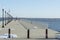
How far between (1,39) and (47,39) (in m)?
3.67

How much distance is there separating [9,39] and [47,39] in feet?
10.0

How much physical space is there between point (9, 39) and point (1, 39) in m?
0.62

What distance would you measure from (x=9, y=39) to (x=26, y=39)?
1379 mm

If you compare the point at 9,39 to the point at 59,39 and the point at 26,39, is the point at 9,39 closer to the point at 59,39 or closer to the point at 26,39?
the point at 26,39

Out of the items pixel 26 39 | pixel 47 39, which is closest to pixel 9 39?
pixel 26 39

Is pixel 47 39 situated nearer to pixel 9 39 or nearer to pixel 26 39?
pixel 26 39

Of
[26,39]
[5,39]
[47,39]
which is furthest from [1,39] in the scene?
[47,39]

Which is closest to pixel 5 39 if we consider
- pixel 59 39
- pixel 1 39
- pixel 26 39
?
pixel 1 39

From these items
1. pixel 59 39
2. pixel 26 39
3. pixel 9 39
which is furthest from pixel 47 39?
pixel 9 39

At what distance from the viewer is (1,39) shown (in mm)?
11875

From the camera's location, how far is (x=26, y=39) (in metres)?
12.3

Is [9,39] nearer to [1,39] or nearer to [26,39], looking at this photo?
[1,39]

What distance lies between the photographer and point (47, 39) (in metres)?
12.3

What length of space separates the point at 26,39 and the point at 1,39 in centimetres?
200
